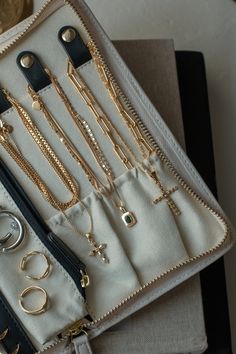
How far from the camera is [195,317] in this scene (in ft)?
2.36

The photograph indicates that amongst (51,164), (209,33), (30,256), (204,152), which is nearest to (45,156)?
(51,164)

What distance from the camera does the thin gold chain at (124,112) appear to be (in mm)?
699

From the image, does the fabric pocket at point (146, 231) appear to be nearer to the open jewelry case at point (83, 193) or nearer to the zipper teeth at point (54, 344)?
the open jewelry case at point (83, 193)

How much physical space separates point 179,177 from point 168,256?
3.7 inches

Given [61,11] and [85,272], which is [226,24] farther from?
[85,272]

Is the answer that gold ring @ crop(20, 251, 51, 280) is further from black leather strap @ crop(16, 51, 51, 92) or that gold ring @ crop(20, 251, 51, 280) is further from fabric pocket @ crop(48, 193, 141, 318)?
black leather strap @ crop(16, 51, 51, 92)

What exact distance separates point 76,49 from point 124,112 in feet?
0.31

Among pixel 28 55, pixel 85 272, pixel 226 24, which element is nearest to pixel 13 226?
pixel 85 272

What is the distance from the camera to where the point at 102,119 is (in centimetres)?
70

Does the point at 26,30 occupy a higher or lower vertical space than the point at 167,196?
higher

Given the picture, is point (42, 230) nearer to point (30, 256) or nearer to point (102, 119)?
point (30, 256)

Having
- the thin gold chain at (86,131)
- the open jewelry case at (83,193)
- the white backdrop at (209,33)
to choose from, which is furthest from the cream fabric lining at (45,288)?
the white backdrop at (209,33)

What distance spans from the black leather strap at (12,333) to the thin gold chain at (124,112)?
0.24 metres

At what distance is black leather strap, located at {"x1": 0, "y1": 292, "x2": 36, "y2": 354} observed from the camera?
0.67 metres
